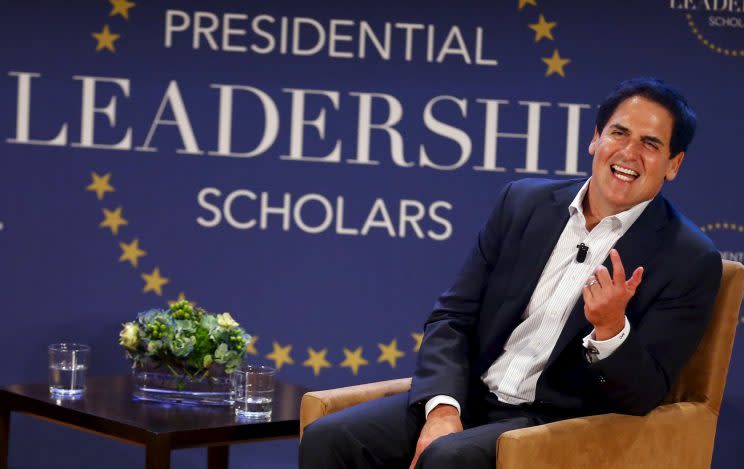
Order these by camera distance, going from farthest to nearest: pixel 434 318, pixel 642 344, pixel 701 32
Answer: pixel 701 32, pixel 434 318, pixel 642 344

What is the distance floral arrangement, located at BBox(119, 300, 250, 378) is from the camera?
12.5 ft

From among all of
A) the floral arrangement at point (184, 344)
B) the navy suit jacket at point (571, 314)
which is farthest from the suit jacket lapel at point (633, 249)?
the floral arrangement at point (184, 344)

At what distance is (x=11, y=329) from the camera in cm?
480

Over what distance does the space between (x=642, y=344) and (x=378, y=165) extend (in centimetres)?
181

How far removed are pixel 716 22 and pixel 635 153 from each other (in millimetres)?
1663

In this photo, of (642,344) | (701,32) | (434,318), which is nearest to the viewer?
(642,344)

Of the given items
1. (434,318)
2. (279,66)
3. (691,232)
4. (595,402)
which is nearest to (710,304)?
(691,232)

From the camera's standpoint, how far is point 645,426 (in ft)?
10.4

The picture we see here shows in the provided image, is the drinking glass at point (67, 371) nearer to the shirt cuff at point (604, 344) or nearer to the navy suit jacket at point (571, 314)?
the navy suit jacket at point (571, 314)

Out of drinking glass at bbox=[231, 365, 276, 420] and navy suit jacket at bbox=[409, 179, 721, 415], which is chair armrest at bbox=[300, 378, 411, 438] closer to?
navy suit jacket at bbox=[409, 179, 721, 415]

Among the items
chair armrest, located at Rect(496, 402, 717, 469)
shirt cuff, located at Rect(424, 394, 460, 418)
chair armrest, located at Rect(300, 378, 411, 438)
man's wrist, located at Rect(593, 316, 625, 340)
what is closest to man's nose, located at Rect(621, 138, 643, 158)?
man's wrist, located at Rect(593, 316, 625, 340)

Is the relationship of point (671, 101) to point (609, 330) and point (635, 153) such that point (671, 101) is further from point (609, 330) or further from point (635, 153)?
point (609, 330)

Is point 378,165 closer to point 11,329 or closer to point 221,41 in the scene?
point 221,41

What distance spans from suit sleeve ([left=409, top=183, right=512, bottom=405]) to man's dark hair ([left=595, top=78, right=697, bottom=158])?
469 mm
